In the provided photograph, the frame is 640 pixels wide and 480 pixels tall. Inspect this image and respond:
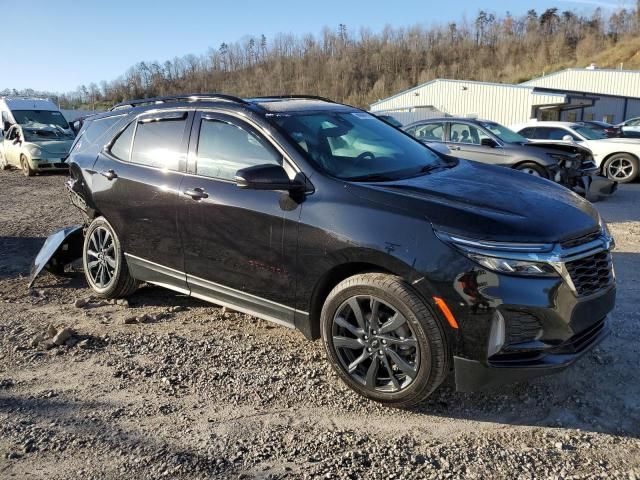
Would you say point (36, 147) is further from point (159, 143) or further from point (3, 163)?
point (159, 143)

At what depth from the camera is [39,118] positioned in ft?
60.6

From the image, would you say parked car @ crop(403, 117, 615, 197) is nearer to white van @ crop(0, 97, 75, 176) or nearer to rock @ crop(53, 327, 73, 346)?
rock @ crop(53, 327, 73, 346)

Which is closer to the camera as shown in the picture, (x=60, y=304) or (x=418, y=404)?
(x=418, y=404)

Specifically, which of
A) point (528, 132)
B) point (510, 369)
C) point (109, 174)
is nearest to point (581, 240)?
point (510, 369)

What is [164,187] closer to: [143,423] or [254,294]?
[254,294]

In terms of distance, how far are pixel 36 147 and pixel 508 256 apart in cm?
1631

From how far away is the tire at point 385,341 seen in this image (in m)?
3.06

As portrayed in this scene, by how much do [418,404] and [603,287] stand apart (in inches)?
51.5

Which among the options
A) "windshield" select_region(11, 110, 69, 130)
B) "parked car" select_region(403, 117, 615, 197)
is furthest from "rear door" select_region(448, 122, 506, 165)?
"windshield" select_region(11, 110, 69, 130)

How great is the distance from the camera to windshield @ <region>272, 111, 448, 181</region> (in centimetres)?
376

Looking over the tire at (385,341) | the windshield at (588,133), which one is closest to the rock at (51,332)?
the tire at (385,341)

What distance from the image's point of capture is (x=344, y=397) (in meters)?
3.47

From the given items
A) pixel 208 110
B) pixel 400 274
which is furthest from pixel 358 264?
pixel 208 110

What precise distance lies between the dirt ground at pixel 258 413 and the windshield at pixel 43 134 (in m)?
13.6
